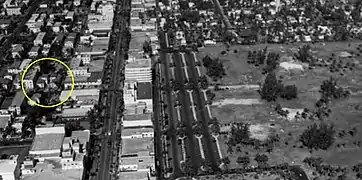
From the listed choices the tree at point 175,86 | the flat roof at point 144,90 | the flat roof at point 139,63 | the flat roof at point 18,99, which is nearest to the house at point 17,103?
the flat roof at point 18,99

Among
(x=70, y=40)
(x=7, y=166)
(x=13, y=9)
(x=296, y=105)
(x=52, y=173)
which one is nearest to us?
(x=52, y=173)

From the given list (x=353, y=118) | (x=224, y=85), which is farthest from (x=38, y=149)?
(x=353, y=118)

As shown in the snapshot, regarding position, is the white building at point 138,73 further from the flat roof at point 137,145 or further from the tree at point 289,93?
the tree at point 289,93

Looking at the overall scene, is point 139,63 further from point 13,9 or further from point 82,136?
point 13,9

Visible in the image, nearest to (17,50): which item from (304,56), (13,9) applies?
(13,9)

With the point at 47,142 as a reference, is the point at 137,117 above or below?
above

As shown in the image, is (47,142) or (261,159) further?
(47,142)

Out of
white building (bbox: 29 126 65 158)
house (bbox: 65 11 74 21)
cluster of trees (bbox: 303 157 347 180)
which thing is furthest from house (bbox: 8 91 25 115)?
cluster of trees (bbox: 303 157 347 180)

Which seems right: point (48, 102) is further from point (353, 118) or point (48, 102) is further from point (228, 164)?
point (353, 118)
